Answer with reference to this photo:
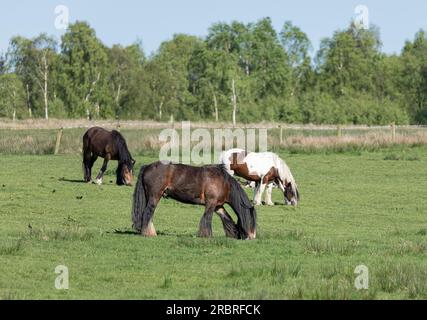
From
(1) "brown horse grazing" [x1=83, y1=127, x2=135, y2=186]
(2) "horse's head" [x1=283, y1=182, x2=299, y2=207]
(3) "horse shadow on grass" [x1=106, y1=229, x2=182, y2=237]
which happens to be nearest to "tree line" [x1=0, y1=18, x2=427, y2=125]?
(1) "brown horse grazing" [x1=83, y1=127, x2=135, y2=186]

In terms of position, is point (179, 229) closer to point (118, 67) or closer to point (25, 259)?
point (25, 259)

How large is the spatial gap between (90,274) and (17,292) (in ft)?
5.16

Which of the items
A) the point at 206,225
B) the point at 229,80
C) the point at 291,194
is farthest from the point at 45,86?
the point at 206,225

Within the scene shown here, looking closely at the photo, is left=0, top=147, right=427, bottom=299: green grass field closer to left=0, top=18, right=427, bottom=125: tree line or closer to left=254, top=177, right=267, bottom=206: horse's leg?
left=254, top=177, right=267, bottom=206: horse's leg

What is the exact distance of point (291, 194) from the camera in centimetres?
2186

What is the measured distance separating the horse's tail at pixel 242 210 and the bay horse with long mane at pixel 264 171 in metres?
6.92

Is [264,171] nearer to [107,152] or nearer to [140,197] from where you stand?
[107,152]

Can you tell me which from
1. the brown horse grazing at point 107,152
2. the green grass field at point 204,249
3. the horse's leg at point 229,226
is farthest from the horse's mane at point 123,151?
the horse's leg at point 229,226

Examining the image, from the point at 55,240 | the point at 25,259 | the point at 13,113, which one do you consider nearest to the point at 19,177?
the point at 55,240

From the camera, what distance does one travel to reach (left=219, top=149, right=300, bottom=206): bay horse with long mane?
21953mm

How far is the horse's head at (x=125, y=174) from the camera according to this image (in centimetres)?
2542

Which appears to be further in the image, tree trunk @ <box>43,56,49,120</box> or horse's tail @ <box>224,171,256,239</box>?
tree trunk @ <box>43,56,49,120</box>

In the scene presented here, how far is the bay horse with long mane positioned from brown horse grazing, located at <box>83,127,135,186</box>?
3.80m

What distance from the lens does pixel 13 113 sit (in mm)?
80875
